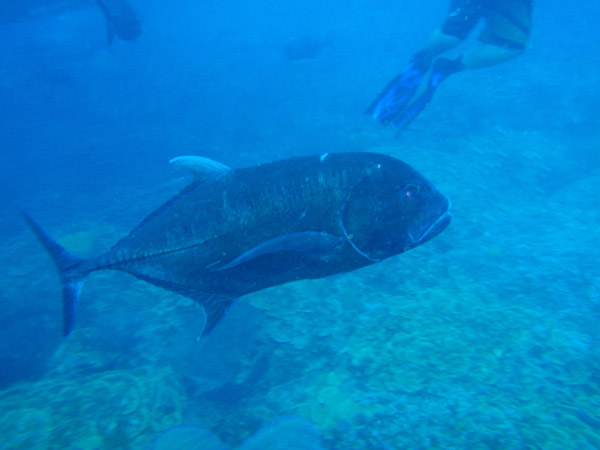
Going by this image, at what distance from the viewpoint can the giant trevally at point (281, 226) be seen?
1758mm

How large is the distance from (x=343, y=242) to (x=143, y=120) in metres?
20.6

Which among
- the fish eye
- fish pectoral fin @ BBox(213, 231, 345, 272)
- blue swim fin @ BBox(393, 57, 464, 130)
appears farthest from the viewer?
blue swim fin @ BBox(393, 57, 464, 130)

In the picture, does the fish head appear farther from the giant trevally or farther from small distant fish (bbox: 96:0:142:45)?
small distant fish (bbox: 96:0:142:45)

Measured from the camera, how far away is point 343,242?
5.75ft

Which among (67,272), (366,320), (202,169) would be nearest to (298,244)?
(202,169)

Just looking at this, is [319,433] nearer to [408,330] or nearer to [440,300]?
[408,330]

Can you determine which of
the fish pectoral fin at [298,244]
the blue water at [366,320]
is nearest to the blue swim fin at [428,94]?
the blue water at [366,320]

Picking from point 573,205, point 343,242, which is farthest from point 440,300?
point 573,205

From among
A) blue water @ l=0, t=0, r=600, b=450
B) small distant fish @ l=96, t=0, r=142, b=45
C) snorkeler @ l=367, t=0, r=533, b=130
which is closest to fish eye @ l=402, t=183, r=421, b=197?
blue water @ l=0, t=0, r=600, b=450

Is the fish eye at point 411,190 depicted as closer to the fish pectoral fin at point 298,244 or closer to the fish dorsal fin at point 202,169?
the fish pectoral fin at point 298,244

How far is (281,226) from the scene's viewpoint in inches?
71.5

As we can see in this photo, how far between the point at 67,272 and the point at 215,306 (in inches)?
46.5

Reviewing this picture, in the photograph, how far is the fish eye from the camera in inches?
70.5

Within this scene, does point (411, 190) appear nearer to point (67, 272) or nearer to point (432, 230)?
point (432, 230)
